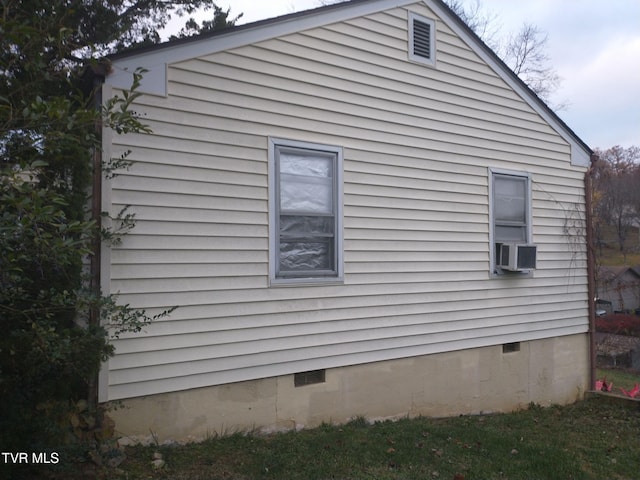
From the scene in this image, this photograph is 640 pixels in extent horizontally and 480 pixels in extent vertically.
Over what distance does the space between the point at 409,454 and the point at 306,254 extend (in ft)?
7.28

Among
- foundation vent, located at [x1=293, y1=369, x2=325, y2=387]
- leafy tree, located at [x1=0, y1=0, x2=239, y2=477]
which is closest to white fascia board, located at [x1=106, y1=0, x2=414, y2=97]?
leafy tree, located at [x1=0, y1=0, x2=239, y2=477]

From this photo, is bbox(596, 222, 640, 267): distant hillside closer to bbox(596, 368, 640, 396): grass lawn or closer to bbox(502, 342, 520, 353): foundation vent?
bbox(596, 368, 640, 396): grass lawn

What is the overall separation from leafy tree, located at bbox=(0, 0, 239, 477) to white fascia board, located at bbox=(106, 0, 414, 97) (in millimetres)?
216

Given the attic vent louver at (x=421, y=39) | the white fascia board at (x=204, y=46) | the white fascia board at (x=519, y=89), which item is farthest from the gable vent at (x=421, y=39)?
the white fascia board at (x=204, y=46)

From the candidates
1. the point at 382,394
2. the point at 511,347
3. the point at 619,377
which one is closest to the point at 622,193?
the point at 619,377

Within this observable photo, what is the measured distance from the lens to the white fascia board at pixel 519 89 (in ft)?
23.3

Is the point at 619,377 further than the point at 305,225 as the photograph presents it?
Yes

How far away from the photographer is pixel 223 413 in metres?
5.01

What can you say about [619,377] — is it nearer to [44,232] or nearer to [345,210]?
[345,210]

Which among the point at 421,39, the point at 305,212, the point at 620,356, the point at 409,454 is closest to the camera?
the point at 409,454

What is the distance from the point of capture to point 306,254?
5.69 metres

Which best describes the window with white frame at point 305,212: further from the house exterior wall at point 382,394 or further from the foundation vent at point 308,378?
the house exterior wall at point 382,394

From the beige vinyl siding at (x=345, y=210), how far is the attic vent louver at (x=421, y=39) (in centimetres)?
12

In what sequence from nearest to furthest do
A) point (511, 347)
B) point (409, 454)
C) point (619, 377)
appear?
point (409, 454) → point (511, 347) → point (619, 377)
